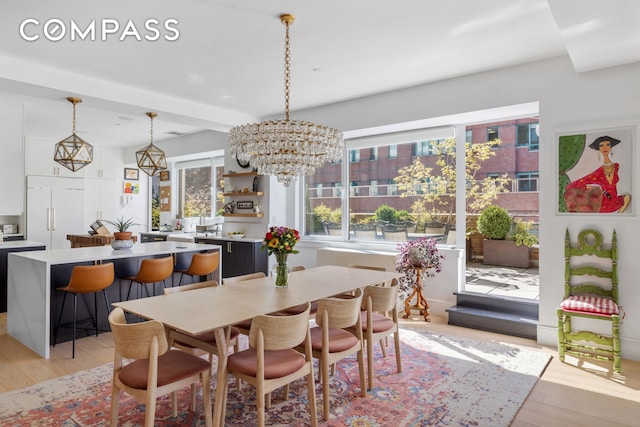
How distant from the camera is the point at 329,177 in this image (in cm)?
620

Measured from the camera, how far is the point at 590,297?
353 cm

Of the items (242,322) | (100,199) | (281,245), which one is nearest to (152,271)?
(281,245)

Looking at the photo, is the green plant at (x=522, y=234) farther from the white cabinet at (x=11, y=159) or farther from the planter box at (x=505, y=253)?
the white cabinet at (x=11, y=159)

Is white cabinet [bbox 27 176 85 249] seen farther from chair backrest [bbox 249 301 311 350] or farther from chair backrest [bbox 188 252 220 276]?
chair backrest [bbox 249 301 311 350]

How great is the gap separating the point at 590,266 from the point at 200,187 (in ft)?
23.1

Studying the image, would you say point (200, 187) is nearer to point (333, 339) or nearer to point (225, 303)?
point (225, 303)

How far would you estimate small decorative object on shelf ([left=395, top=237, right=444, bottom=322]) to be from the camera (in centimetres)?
458

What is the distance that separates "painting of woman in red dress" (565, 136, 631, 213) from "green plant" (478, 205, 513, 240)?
2962 mm

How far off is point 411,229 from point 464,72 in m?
2.09

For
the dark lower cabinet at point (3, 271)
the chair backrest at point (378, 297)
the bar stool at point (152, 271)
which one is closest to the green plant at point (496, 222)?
the chair backrest at point (378, 297)

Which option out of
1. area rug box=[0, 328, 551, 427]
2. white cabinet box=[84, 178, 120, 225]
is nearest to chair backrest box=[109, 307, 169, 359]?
area rug box=[0, 328, 551, 427]

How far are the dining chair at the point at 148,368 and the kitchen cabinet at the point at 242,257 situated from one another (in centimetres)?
373

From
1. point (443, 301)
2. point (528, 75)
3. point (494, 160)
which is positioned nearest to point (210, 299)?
point (443, 301)

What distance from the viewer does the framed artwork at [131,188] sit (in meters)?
9.08
